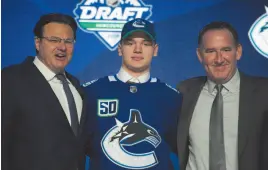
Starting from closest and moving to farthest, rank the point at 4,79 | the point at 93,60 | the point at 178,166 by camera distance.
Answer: the point at 4,79 → the point at 178,166 → the point at 93,60

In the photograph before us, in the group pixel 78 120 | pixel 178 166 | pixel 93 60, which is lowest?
pixel 178 166

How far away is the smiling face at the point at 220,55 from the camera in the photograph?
1880mm

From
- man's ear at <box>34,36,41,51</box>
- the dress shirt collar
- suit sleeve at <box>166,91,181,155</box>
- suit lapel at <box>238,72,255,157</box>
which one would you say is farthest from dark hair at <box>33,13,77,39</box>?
suit lapel at <box>238,72,255,157</box>

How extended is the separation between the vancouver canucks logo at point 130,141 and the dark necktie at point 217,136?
0.90 feet

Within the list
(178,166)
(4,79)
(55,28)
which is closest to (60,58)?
(55,28)

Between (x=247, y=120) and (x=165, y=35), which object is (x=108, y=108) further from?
(x=247, y=120)

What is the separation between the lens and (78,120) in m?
A: 1.83

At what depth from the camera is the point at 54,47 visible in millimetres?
1822

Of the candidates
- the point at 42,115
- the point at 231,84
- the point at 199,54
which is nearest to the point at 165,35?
the point at 199,54

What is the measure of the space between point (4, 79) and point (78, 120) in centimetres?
42

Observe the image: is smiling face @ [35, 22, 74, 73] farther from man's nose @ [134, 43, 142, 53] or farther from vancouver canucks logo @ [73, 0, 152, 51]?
man's nose @ [134, 43, 142, 53]

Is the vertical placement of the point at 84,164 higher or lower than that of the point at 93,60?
lower

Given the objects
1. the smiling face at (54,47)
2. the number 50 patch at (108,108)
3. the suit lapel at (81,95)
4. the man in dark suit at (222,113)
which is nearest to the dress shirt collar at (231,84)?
the man in dark suit at (222,113)

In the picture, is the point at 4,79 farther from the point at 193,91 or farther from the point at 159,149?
the point at 193,91
